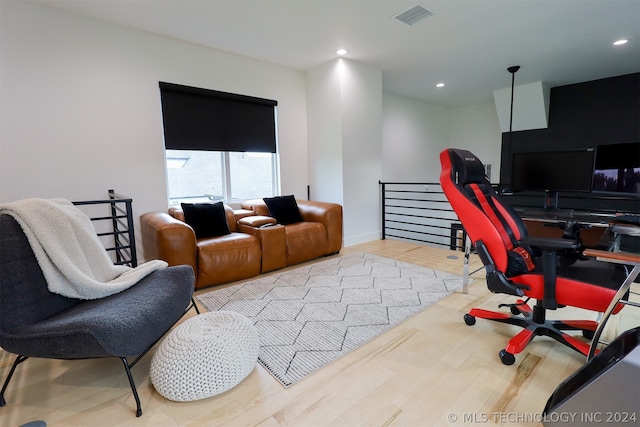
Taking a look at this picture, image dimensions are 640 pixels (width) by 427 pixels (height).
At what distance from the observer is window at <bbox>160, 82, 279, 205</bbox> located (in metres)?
3.36

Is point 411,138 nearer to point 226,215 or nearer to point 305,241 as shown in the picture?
point 305,241

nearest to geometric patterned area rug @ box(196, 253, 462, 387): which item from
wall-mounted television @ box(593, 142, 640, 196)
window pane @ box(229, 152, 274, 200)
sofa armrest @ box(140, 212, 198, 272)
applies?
sofa armrest @ box(140, 212, 198, 272)

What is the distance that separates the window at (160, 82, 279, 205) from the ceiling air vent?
190cm

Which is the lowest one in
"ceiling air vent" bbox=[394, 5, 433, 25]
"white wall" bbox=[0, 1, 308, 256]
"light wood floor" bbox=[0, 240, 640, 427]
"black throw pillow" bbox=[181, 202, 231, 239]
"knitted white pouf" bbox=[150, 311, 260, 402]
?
"light wood floor" bbox=[0, 240, 640, 427]

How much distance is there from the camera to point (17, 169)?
2.54 meters

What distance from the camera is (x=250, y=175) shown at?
4055mm

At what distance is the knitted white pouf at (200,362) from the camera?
1.36m

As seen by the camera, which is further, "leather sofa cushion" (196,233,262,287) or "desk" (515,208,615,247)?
"leather sofa cushion" (196,233,262,287)

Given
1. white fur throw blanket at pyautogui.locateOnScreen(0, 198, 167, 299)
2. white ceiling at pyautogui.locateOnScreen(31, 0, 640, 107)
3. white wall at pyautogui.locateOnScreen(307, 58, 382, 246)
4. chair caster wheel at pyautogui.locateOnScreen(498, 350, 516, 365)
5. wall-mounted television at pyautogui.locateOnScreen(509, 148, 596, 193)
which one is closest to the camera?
white fur throw blanket at pyautogui.locateOnScreen(0, 198, 167, 299)

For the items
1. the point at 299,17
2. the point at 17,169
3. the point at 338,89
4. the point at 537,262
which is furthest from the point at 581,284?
the point at 17,169

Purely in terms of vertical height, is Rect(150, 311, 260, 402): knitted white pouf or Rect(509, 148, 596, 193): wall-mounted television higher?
Rect(509, 148, 596, 193): wall-mounted television

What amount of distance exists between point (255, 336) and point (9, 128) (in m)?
2.78

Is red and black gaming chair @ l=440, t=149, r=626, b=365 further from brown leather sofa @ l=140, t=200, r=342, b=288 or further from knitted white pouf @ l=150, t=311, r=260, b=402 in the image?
brown leather sofa @ l=140, t=200, r=342, b=288

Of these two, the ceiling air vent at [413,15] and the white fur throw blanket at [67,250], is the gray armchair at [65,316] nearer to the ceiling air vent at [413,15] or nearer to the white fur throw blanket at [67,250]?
the white fur throw blanket at [67,250]
